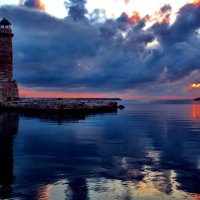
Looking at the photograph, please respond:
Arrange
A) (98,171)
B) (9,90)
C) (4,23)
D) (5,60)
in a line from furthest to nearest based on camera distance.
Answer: (9,90) → (4,23) → (5,60) → (98,171)

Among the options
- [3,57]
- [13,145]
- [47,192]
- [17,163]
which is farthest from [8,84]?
[47,192]

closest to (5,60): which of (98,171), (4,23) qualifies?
(4,23)

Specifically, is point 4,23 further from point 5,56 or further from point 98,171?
point 98,171

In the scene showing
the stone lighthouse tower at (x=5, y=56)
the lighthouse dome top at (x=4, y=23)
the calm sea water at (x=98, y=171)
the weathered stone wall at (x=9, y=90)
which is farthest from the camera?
the weathered stone wall at (x=9, y=90)

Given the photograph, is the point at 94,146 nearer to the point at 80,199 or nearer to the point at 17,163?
the point at 17,163

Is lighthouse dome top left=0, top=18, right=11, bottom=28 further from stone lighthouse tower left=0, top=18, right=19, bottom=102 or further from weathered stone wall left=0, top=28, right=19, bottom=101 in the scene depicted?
weathered stone wall left=0, top=28, right=19, bottom=101

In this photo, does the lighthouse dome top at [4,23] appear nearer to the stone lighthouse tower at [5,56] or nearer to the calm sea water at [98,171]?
the stone lighthouse tower at [5,56]

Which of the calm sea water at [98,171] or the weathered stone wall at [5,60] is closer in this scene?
the calm sea water at [98,171]

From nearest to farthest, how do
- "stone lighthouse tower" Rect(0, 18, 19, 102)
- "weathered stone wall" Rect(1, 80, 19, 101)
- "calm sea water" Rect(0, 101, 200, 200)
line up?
"calm sea water" Rect(0, 101, 200, 200) < "stone lighthouse tower" Rect(0, 18, 19, 102) < "weathered stone wall" Rect(1, 80, 19, 101)

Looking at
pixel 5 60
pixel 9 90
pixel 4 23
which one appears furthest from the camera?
pixel 9 90

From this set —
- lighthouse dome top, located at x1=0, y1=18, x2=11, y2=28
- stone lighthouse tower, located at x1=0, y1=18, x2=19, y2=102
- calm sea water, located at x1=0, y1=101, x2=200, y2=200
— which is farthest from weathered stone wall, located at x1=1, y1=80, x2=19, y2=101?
calm sea water, located at x1=0, y1=101, x2=200, y2=200

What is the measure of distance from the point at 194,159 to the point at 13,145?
37.7ft

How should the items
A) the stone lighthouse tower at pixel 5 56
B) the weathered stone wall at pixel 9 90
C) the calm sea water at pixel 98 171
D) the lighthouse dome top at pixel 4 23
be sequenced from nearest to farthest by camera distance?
the calm sea water at pixel 98 171
the stone lighthouse tower at pixel 5 56
the lighthouse dome top at pixel 4 23
the weathered stone wall at pixel 9 90

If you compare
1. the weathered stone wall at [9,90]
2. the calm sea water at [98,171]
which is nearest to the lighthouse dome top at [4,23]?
the weathered stone wall at [9,90]
